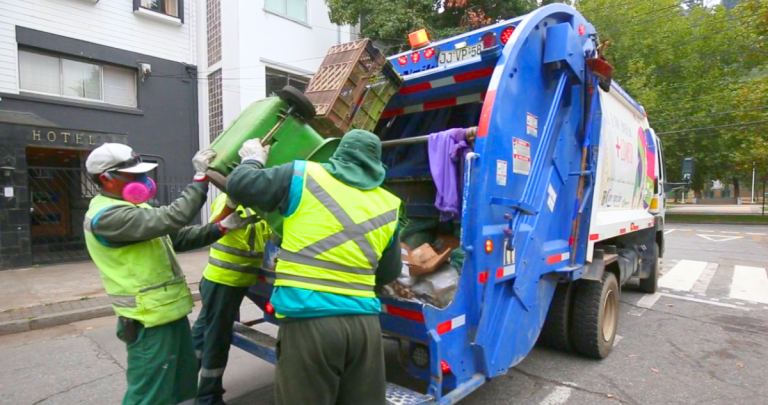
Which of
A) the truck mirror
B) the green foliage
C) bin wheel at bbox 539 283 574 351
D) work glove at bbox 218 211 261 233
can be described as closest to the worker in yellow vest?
work glove at bbox 218 211 261 233

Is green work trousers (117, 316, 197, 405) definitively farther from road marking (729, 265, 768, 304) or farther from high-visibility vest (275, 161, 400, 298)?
road marking (729, 265, 768, 304)

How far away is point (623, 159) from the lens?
462cm

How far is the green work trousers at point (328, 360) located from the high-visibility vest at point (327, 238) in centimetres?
14

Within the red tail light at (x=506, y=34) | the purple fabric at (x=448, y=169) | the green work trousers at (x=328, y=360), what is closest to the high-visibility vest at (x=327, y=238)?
the green work trousers at (x=328, y=360)

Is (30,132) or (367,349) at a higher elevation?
(30,132)

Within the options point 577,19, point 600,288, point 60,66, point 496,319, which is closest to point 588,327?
point 600,288

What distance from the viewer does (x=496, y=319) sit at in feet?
8.73

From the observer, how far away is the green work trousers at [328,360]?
5.94ft

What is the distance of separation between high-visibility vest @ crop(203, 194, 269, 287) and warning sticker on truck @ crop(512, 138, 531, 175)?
1.66 metres

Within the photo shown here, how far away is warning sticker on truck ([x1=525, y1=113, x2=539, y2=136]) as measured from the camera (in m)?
2.98

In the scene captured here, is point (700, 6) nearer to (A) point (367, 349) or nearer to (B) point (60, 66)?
(B) point (60, 66)

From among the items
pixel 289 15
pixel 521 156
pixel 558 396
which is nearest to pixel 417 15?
pixel 289 15

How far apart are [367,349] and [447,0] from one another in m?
11.1

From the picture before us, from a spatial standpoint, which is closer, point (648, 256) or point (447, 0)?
point (648, 256)
